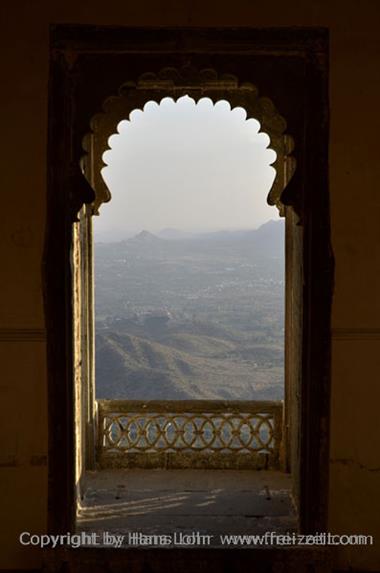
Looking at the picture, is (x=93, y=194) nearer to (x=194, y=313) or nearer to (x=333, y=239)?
(x=333, y=239)

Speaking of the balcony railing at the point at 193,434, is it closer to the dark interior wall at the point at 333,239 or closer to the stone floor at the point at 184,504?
the stone floor at the point at 184,504

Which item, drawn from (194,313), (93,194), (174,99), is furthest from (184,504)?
(194,313)

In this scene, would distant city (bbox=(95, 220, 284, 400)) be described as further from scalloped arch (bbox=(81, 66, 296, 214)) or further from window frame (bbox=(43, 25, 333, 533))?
window frame (bbox=(43, 25, 333, 533))

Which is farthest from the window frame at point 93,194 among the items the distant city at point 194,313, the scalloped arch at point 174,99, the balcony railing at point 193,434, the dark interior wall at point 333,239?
the distant city at point 194,313

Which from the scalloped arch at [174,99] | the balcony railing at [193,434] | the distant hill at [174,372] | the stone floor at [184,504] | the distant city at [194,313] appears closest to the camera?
the stone floor at [184,504]

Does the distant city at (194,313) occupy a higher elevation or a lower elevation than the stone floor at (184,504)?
higher

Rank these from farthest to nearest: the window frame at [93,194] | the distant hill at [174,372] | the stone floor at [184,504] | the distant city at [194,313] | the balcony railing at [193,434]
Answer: the distant city at [194,313] → the distant hill at [174,372] → the balcony railing at [193,434] → the stone floor at [184,504] → the window frame at [93,194]

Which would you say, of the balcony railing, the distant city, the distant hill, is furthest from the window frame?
the distant city
